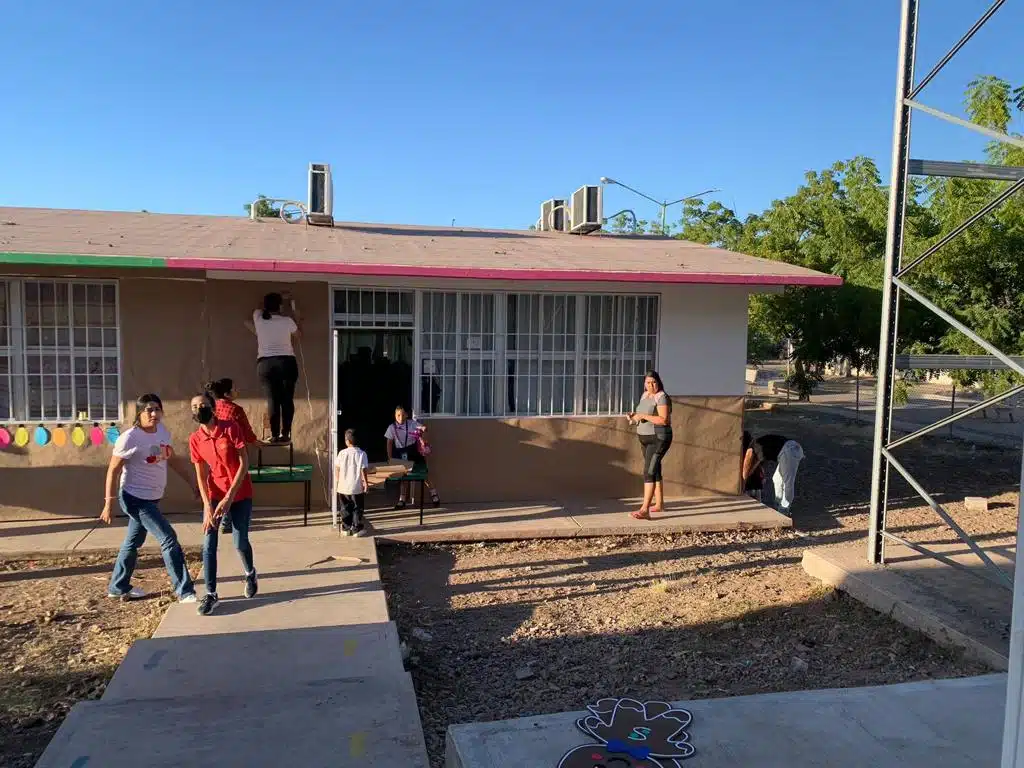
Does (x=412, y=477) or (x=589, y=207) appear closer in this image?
(x=412, y=477)

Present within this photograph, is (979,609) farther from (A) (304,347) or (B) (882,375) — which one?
(A) (304,347)

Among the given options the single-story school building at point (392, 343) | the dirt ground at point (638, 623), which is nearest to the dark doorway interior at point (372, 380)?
the single-story school building at point (392, 343)

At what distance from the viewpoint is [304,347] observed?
8.22 metres

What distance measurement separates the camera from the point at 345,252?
8.09 meters

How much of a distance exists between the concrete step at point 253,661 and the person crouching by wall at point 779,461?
5651 millimetres

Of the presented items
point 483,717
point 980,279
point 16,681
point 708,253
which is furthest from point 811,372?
point 16,681

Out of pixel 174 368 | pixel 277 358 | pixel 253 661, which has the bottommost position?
pixel 253 661

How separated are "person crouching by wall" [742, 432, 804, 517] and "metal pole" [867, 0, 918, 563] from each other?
8.90ft

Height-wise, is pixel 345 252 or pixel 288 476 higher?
pixel 345 252

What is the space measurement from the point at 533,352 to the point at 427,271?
1.96 metres

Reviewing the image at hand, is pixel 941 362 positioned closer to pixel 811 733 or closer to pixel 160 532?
pixel 811 733

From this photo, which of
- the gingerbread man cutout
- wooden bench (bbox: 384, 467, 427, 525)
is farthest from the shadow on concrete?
wooden bench (bbox: 384, 467, 427, 525)

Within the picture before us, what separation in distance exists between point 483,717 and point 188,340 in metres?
5.37

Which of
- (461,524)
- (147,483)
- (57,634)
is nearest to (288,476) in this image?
(461,524)
